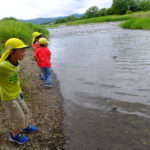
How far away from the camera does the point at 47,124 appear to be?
4.36 meters

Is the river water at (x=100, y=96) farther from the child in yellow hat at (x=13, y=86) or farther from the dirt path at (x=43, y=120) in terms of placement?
the child in yellow hat at (x=13, y=86)

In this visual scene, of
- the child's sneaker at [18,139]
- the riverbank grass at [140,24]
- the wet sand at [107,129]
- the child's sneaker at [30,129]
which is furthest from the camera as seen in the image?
the riverbank grass at [140,24]

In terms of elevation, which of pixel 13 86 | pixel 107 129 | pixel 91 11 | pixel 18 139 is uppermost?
pixel 91 11

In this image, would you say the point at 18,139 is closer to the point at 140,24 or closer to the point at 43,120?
the point at 43,120

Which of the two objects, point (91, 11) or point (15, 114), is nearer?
point (15, 114)

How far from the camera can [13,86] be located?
3.41m

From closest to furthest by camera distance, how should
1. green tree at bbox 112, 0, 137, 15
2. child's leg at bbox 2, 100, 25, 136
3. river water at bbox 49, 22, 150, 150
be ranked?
child's leg at bbox 2, 100, 25, 136, river water at bbox 49, 22, 150, 150, green tree at bbox 112, 0, 137, 15

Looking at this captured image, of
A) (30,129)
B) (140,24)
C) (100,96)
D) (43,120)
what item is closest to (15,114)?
(30,129)

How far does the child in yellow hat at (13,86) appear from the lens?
3.19 metres

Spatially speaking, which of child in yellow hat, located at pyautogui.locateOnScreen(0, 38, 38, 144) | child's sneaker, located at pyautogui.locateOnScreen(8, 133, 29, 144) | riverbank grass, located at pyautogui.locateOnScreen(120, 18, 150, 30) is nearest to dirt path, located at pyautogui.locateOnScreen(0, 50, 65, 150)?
child's sneaker, located at pyautogui.locateOnScreen(8, 133, 29, 144)

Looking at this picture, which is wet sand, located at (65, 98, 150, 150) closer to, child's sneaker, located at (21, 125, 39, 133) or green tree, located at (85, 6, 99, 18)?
child's sneaker, located at (21, 125, 39, 133)

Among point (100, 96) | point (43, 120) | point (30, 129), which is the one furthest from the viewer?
point (100, 96)

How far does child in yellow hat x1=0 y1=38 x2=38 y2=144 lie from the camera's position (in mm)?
3186

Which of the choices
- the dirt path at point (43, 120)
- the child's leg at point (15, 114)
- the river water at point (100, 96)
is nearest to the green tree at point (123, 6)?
the river water at point (100, 96)
